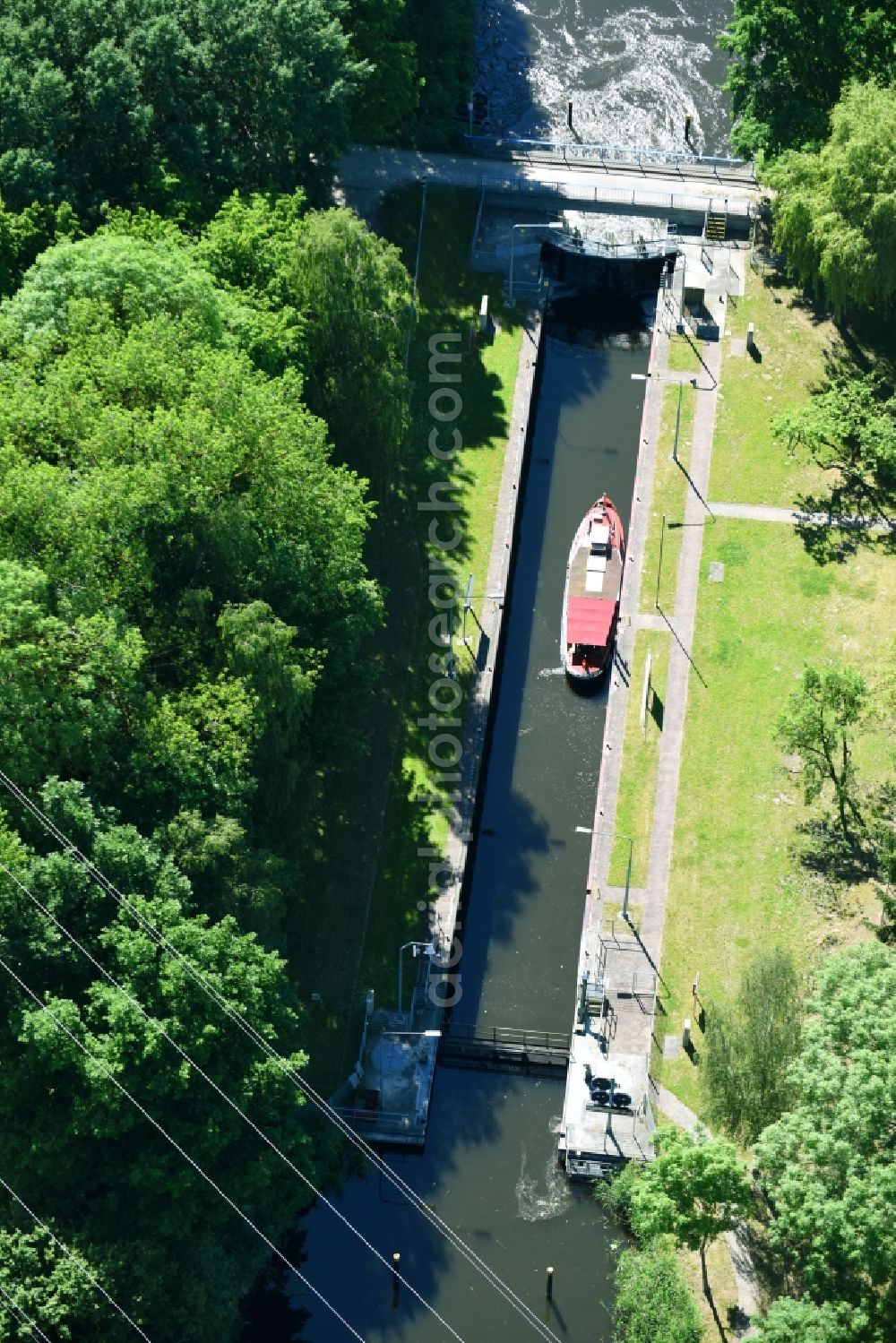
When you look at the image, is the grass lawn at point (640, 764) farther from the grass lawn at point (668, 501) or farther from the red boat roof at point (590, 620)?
the grass lawn at point (668, 501)

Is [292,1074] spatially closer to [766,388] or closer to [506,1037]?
[506,1037]

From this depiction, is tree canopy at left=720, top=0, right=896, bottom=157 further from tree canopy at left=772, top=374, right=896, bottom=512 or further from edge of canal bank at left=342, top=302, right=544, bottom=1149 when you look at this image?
edge of canal bank at left=342, top=302, right=544, bottom=1149

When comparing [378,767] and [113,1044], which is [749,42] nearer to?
[378,767]

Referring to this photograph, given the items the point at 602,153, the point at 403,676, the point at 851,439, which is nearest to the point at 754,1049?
the point at 403,676

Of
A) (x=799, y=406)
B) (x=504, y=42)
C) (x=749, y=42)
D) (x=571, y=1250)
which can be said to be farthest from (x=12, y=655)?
(x=504, y=42)

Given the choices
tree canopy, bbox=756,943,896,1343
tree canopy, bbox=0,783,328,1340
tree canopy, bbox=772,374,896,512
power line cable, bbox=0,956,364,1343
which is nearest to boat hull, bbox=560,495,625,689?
tree canopy, bbox=772,374,896,512

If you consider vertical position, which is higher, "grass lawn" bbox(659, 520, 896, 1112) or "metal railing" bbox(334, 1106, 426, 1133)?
"grass lawn" bbox(659, 520, 896, 1112)
